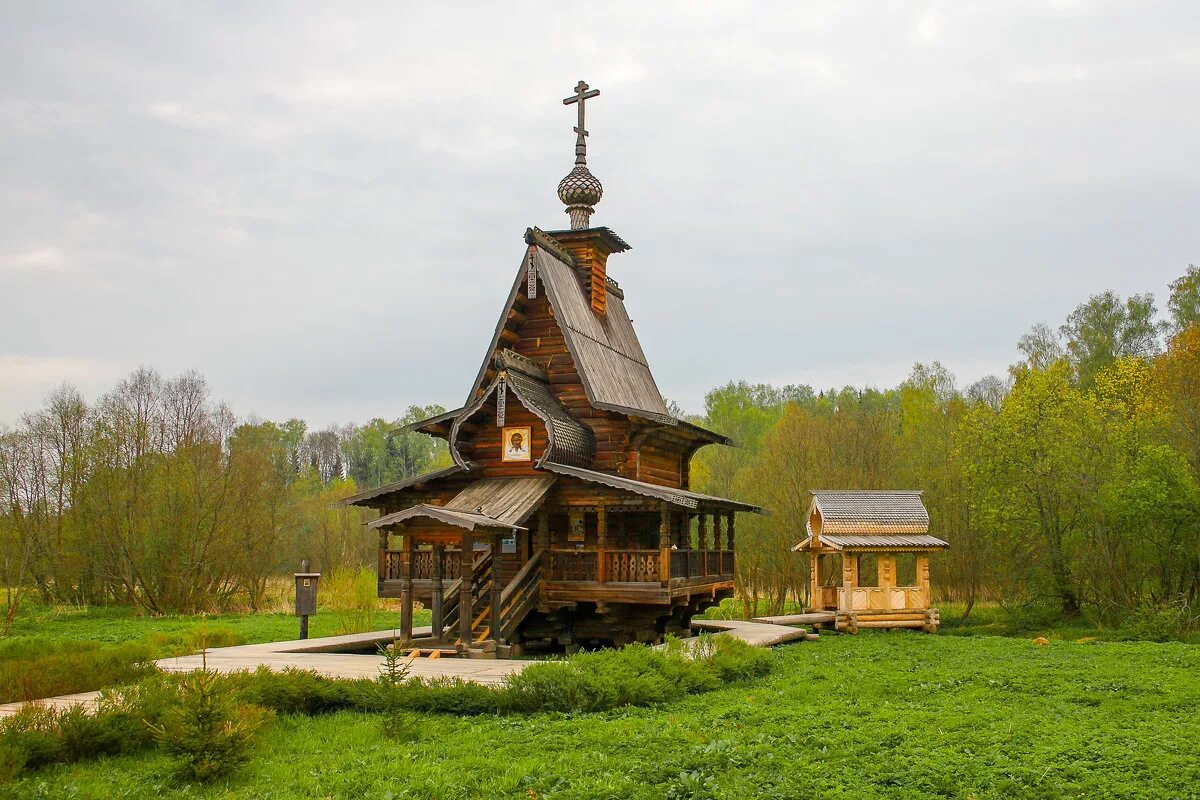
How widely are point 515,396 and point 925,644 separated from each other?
9.31 m

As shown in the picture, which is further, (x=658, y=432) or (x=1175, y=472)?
(x=1175, y=472)

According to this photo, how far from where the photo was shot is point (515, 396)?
1955 centimetres

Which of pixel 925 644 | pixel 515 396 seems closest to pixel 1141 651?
pixel 925 644

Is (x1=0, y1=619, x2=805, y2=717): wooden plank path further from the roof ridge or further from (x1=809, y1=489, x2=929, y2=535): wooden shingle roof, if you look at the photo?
the roof ridge

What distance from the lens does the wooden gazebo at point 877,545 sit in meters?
23.2

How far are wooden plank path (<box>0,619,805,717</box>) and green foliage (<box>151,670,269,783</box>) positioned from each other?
2.43 m

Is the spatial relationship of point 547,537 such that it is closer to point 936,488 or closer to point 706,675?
point 706,675

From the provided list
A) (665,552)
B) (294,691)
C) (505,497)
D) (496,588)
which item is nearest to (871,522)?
(665,552)

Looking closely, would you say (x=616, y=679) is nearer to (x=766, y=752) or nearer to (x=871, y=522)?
(x=766, y=752)

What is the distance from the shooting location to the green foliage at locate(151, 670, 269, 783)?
849cm

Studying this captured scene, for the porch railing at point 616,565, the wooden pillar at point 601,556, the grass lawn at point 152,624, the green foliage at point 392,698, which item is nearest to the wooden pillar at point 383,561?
the grass lawn at point 152,624

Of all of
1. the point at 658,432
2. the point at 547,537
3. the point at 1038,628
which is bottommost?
the point at 1038,628

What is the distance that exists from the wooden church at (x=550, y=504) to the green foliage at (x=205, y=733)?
21.9 ft

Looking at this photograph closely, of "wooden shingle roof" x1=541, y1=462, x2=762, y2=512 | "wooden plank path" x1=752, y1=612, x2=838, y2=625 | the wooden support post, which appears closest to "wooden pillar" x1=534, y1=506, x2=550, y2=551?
"wooden shingle roof" x1=541, y1=462, x2=762, y2=512
